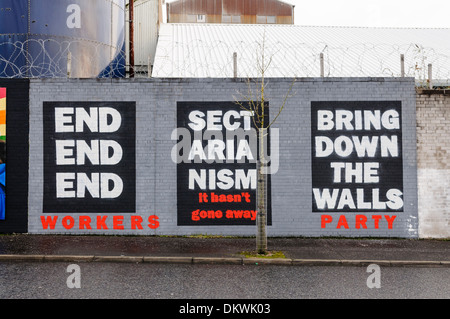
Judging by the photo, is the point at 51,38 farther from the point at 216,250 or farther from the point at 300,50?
the point at 300,50

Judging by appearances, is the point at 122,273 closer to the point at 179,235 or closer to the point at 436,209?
the point at 179,235

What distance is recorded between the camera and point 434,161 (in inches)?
447

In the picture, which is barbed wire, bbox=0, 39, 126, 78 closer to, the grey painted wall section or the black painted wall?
the black painted wall

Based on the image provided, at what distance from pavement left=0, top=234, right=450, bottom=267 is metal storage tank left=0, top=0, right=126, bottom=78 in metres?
4.93

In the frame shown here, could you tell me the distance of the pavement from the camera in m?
8.43

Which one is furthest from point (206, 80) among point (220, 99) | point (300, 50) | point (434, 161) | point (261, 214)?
point (300, 50)

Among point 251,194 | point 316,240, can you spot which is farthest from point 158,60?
point 316,240

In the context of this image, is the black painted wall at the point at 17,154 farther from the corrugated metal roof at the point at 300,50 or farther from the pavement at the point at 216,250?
the corrugated metal roof at the point at 300,50

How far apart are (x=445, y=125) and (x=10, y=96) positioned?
11.4m

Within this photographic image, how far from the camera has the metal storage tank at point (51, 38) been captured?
40.5 feet

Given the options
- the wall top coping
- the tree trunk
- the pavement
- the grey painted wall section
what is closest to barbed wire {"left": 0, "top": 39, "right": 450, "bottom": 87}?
the wall top coping

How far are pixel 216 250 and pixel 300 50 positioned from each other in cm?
1277

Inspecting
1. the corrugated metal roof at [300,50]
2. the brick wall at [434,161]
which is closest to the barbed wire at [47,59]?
the corrugated metal roof at [300,50]

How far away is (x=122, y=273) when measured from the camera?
7.55m
